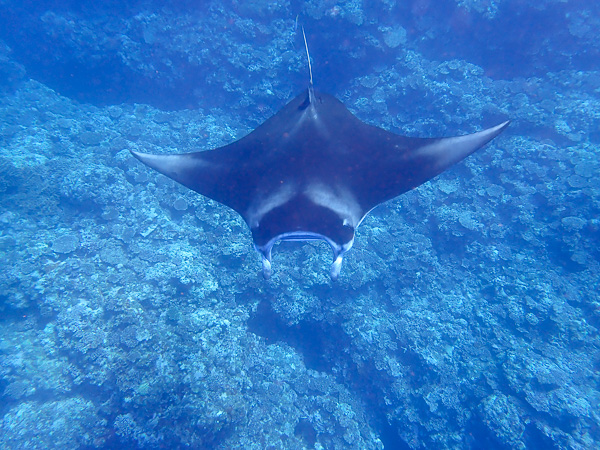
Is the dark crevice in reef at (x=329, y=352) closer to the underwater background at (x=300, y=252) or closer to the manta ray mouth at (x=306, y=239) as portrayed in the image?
the underwater background at (x=300, y=252)

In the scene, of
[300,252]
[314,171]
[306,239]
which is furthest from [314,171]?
[300,252]

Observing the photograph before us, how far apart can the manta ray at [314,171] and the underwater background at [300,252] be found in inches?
206

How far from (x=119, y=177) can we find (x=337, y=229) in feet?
33.3

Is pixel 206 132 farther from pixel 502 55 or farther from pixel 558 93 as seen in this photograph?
pixel 558 93

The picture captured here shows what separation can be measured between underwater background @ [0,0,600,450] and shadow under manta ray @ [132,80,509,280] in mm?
5236

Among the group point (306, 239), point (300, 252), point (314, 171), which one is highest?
point (314, 171)

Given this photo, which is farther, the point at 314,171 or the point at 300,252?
the point at 300,252

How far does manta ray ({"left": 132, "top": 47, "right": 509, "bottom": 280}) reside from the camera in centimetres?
298

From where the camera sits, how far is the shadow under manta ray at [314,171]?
9.79 feet

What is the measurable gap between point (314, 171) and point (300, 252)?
6.44 meters

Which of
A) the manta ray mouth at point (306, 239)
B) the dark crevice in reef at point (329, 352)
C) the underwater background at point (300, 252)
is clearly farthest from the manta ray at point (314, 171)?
the dark crevice in reef at point (329, 352)

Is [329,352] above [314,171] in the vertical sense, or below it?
below

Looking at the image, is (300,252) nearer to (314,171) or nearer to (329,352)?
(329,352)

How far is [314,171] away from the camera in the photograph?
10.7ft
